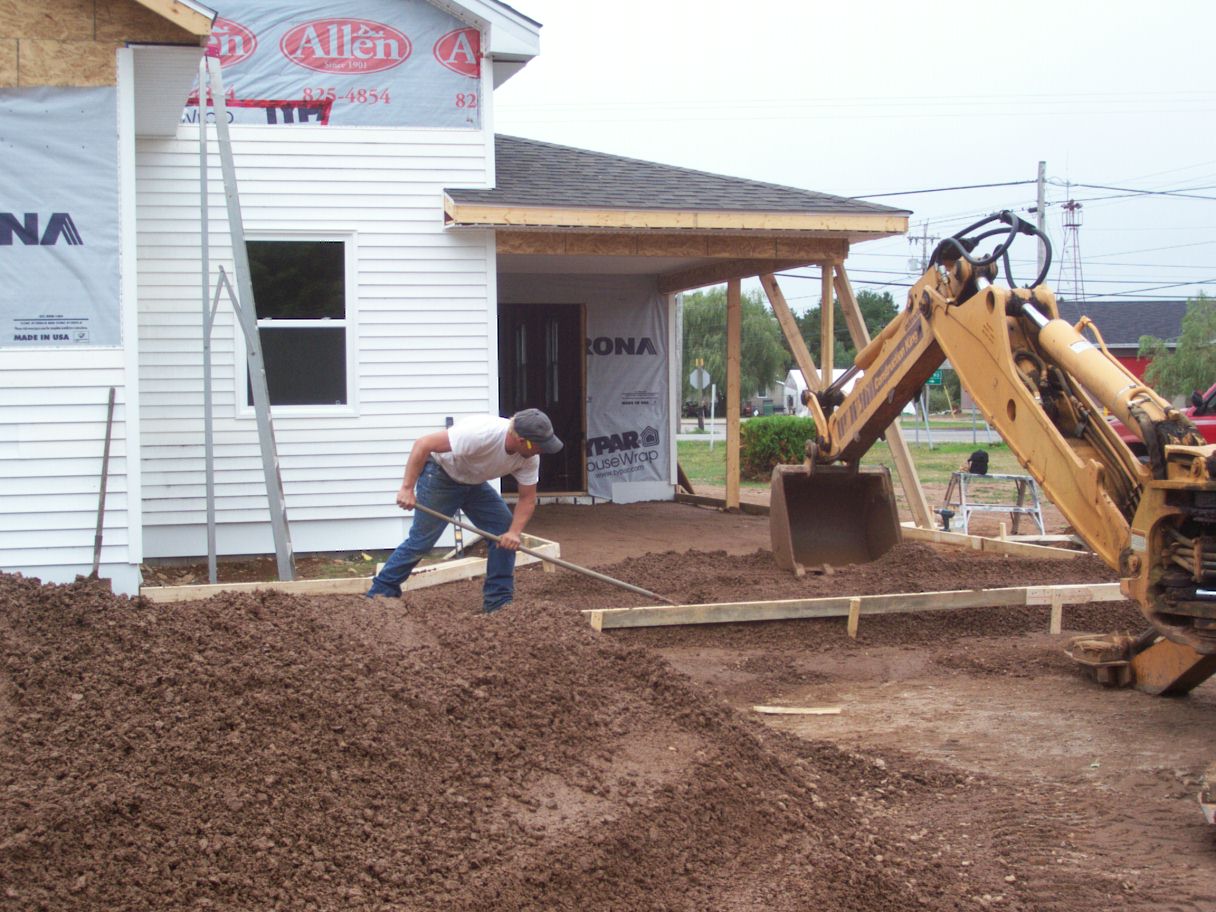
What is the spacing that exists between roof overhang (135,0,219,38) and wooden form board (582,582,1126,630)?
454cm

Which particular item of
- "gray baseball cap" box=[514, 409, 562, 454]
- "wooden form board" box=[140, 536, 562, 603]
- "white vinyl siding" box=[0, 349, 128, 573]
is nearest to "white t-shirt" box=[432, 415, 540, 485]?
"gray baseball cap" box=[514, 409, 562, 454]

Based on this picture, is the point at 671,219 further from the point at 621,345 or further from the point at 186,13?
the point at 621,345

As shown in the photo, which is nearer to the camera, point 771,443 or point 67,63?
point 67,63

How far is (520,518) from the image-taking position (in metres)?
7.29

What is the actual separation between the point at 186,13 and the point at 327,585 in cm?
380

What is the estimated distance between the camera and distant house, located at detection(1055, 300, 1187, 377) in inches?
2136

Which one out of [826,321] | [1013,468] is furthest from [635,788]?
[1013,468]

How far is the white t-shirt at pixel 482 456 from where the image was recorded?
722cm

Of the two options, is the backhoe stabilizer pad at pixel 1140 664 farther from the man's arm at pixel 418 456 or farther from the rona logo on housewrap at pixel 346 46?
the rona logo on housewrap at pixel 346 46

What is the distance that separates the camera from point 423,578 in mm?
8977

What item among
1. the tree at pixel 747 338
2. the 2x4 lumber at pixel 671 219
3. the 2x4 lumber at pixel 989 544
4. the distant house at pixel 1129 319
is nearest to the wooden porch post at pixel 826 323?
the 2x4 lumber at pixel 671 219

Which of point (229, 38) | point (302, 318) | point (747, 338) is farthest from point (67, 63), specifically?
point (747, 338)

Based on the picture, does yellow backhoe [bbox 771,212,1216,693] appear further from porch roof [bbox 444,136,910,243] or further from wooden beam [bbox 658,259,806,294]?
wooden beam [bbox 658,259,806,294]

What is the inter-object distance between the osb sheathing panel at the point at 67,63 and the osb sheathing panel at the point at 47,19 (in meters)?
0.06
